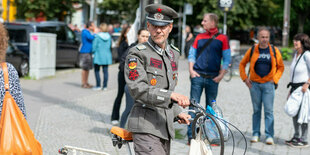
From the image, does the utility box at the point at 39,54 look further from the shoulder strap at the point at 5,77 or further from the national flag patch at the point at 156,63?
the national flag patch at the point at 156,63

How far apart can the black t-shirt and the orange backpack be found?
453cm

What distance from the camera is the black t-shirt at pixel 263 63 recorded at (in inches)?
288

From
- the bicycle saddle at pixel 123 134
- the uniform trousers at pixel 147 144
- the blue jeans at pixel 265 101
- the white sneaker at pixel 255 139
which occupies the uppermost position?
the bicycle saddle at pixel 123 134

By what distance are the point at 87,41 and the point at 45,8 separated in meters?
18.4

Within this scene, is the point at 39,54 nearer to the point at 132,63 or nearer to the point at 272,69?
the point at 272,69

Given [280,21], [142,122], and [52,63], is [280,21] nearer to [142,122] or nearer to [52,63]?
[52,63]

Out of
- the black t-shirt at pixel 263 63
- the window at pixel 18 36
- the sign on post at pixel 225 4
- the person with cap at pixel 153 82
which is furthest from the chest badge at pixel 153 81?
the window at pixel 18 36

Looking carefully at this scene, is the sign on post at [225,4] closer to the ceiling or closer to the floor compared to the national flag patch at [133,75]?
closer to the ceiling

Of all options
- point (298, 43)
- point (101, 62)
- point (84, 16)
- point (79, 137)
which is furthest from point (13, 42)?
point (84, 16)

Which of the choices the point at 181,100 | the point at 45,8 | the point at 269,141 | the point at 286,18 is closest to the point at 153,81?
the point at 181,100

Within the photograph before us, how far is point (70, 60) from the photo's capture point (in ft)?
61.2

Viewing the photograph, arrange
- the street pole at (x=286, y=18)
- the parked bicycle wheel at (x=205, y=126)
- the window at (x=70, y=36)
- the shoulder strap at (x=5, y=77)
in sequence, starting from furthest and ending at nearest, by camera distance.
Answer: the street pole at (x=286, y=18) → the window at (x=70, y=36) → the shoulder strap at (x=5, y=77) → the parked bicycle wheel at (x=205, y=126)

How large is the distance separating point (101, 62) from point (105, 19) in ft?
116

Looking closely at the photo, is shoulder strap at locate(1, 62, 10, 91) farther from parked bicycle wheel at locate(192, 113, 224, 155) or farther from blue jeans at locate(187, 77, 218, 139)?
blue jeans at locate(187, 77, 218, 139)
